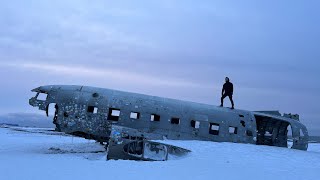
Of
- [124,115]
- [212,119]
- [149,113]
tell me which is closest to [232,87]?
[212,119]

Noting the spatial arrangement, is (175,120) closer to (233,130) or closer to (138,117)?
(138,117)

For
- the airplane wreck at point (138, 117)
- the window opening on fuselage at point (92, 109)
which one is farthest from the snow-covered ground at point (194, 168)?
the window opening on fuselage at point (92, 109)

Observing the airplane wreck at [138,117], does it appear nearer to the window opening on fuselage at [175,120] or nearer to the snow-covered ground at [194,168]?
the window opening on fuselage at [175,120]

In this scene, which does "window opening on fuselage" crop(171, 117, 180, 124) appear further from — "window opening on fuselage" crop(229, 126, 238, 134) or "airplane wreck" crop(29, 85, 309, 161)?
"window opening on fuselage" crop(229, 126, 238, 134)

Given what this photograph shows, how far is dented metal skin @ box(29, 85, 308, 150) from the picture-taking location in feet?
74.4

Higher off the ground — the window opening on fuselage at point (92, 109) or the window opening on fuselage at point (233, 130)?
the window opening on fuselage at point (92, 109)

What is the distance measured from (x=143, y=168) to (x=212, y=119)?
36.3 feet

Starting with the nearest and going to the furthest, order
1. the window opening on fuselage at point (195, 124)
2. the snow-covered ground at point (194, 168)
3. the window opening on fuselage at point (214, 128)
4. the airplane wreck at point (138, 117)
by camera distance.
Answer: the snow-covered ground at point (194, 168) < the airplane wreck at point (138, 117) < the window opening on fuselage at point (195, 124) < the window opening on fuselage at point (214, 128)

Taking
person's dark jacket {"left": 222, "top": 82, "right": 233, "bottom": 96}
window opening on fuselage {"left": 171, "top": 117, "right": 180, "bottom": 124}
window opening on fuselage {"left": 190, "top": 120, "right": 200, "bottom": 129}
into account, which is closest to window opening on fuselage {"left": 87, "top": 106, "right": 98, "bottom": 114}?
window opening on fuselage {"left": 171, "top": 117, "right": 180, "bottom": 124}

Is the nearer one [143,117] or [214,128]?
[143,117]

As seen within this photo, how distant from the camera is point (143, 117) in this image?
23.1 m

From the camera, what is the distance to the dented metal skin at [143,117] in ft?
74.4

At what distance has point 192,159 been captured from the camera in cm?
1680

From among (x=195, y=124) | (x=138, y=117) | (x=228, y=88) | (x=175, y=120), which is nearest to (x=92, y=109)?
(x=138, y=117)
